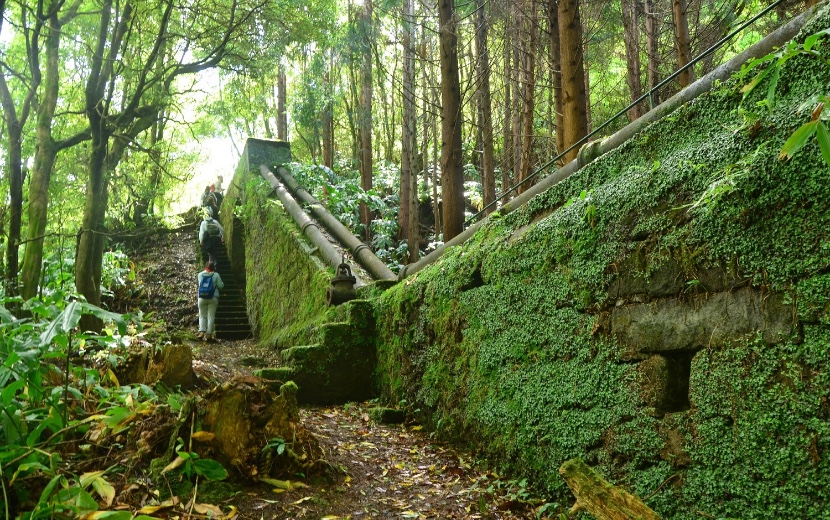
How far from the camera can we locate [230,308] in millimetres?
13609

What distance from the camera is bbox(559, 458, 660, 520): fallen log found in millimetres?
2572

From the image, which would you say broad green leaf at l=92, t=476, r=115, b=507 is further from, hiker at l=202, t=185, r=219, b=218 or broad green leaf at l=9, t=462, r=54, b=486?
hiker at l=202, t=185, r=219, b=218

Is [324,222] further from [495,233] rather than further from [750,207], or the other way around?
[750,207]

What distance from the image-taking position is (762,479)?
248cm

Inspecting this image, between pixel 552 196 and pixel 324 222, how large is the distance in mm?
6816

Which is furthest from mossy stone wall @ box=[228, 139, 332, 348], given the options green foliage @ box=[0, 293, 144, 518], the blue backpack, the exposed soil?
green foliage @ box=[0, 293, 144, 518]

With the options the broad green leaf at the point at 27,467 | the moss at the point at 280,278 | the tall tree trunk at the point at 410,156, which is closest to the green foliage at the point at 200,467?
the broad green leaf at the point at 27,467

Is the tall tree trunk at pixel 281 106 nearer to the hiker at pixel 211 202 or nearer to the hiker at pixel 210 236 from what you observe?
the hiker at pixel 211 202

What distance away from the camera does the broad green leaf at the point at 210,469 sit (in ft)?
10.3

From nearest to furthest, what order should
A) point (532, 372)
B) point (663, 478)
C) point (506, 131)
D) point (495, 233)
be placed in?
point (663, 478) < point (532, 372) < point (495, 233) < point (506, 131)

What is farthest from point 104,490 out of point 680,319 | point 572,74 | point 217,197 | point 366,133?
point 217,197

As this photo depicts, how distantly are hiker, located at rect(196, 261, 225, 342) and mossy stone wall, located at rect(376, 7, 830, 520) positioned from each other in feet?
24.5

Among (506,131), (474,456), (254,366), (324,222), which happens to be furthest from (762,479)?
(506,131)

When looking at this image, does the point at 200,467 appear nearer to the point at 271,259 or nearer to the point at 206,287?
the point at 206,287
